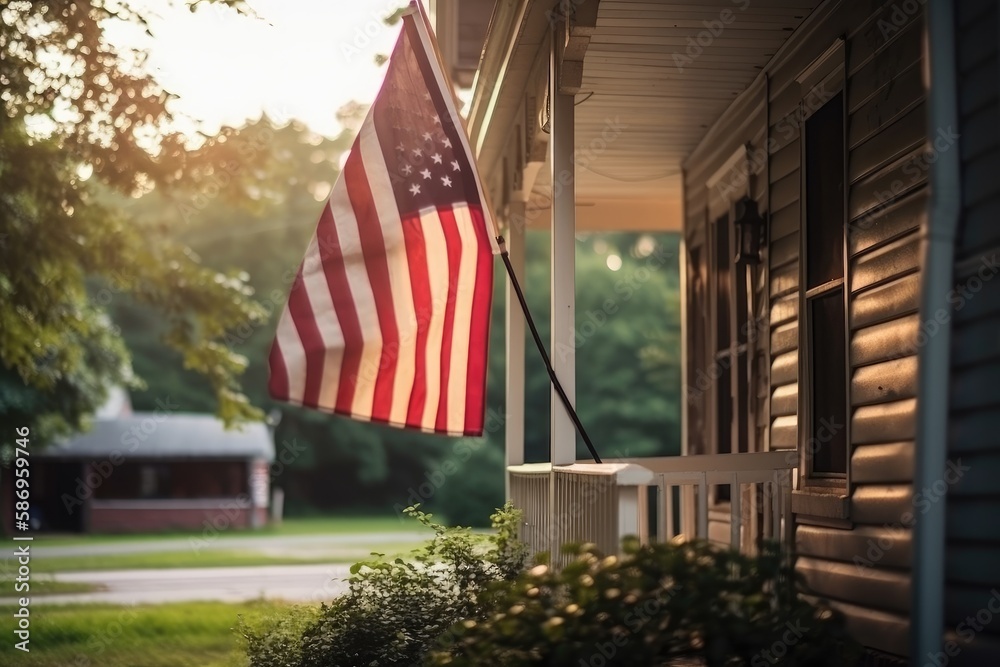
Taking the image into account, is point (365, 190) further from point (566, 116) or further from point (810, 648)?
point (810, 648)

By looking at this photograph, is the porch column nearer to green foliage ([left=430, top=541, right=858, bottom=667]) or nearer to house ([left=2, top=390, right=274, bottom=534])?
green foliage ([left=430, top=541, right=858, bottom=667])

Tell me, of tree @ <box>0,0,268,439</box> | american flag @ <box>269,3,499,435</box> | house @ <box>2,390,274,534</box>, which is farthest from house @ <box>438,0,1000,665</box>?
house @ <box>2,390,274,534</box>

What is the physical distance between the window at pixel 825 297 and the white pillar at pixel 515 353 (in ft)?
7.40

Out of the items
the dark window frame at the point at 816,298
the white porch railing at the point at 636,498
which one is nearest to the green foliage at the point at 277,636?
the white porch railing at the point at 636,498

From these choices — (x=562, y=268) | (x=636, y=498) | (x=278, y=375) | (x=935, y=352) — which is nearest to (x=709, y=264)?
(x=562, y=268)

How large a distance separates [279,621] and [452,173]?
2863 millimetres

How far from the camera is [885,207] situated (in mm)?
5262

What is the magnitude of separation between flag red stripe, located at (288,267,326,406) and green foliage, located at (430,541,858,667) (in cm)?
145

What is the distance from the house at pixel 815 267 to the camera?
157 inches

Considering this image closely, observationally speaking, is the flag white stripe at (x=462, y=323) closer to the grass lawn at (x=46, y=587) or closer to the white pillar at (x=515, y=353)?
the white pillar at (x=515, y=353)

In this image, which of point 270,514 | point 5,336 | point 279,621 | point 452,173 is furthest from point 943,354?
point 270,514

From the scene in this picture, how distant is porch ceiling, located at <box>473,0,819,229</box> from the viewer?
20.6 feet

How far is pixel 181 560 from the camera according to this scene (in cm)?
2248

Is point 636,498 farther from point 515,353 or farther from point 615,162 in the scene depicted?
point 615,162
